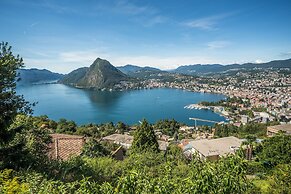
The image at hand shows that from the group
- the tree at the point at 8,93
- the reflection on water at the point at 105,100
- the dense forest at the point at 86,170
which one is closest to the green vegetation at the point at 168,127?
the dense forest at the point at 86,170

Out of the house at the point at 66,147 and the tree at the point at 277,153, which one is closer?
the house at the point at 66,147

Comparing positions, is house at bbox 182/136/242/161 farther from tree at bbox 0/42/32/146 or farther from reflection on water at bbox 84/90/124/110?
reflection on water at bbox 84/90/124/110

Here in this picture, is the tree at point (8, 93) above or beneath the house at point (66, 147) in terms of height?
above

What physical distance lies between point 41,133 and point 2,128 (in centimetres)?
232

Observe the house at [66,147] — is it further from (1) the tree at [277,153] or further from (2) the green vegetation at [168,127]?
(2) the green vegetation at [168,127]

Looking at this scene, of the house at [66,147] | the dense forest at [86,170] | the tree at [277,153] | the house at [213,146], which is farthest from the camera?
the house at [213,146]

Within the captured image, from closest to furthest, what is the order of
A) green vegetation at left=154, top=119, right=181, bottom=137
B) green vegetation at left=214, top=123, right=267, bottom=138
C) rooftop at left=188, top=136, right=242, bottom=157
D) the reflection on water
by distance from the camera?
rooftop at left=188, top=136, right=242, bottom=157 → green vegetation at left=214, top=123, right=267, bottom=138 → green vegetation at left=154, top=119, right=181, bottom=137 → the reflection on water

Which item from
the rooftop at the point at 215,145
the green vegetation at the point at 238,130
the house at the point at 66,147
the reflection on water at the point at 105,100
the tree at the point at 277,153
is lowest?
the green vegetation at the point at 238,130

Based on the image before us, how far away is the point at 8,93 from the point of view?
15.0ft

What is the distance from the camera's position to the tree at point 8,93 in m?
4.39

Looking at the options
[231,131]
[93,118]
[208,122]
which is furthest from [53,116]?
[231,131]

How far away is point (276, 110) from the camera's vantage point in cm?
5641

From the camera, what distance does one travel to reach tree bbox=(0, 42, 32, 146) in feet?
14.4

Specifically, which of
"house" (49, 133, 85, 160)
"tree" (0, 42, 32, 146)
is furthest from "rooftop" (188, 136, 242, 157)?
"tree" (0, 42, 32, 146)
